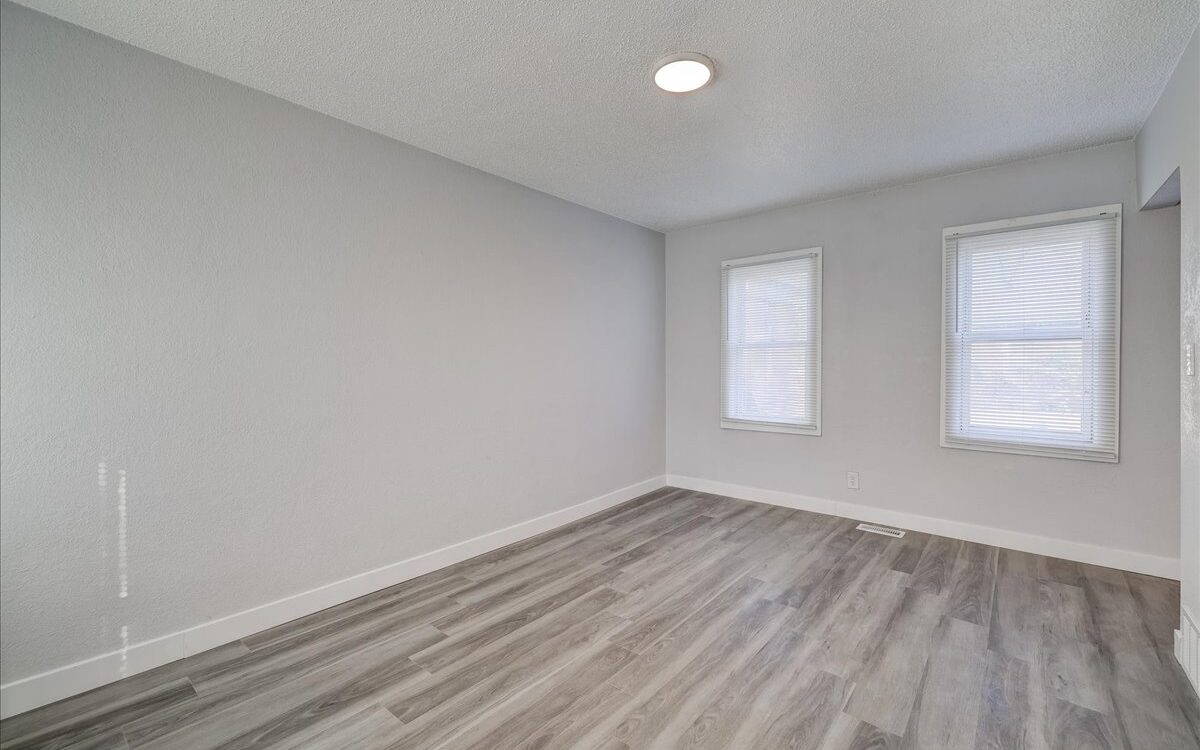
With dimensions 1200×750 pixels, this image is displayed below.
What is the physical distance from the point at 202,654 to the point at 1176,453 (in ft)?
17.0

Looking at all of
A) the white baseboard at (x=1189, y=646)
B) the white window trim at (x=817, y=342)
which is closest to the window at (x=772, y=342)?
the white window trim at (x=817, y=342)

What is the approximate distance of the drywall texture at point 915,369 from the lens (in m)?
3.02

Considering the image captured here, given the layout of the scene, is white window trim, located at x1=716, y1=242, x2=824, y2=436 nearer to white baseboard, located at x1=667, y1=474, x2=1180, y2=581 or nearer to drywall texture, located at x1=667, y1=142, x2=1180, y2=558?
drywall texture, located at x1=667, y1=142, x2=1180, y2=558

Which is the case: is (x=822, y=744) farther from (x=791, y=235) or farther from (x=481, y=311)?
(x=791, y=235)

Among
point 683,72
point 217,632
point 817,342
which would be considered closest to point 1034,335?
point 817,342

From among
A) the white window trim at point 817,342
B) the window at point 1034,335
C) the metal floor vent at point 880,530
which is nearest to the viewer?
the window at point 1034,335

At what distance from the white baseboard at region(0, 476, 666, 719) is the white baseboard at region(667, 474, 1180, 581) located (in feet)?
7.15

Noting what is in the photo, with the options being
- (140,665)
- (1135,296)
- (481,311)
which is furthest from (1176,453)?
(140,665)

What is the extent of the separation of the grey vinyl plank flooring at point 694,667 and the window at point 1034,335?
0.84 meters

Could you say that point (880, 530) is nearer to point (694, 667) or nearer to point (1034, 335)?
point (1034, 335)

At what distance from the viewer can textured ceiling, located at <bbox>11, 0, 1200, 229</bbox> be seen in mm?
1961

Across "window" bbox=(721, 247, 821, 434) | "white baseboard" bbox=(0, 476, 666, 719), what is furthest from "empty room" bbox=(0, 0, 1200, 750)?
"window" bbox=(721, 247, 821, 434)

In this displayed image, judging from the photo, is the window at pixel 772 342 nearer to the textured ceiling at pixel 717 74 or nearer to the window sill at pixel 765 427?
the window sill at pixel 765 427

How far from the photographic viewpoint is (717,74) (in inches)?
92.9
